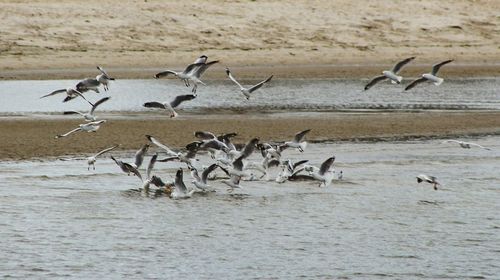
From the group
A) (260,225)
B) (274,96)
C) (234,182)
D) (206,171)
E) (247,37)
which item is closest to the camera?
(260,225)

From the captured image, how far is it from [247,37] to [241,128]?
1196 centimetres

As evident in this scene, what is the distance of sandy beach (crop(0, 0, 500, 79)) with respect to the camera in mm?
30562

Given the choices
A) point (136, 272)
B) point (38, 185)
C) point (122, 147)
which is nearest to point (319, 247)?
point (136, 272)

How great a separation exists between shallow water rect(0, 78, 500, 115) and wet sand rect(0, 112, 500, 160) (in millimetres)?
1519

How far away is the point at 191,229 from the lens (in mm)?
14125

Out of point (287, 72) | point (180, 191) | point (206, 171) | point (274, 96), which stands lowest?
point (180, 191)

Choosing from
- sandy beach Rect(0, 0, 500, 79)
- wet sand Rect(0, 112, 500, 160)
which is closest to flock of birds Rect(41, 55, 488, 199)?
wet sand Rect(0, 112, 500, 160)

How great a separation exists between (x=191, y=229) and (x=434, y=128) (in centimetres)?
928

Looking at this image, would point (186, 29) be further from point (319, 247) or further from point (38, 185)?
point (319, 247)

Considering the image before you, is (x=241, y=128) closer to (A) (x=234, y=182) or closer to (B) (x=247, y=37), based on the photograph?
(A) (x=234, y=182)

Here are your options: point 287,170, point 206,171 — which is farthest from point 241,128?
point 206,171

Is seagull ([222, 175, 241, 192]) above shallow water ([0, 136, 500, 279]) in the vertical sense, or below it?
above

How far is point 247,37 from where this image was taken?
33281 millimetres

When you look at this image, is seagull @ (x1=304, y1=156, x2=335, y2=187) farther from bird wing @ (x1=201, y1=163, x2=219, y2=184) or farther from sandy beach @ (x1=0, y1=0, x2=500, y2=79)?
sandy beach @ (x1=0, y1=0, x2=500, y2=79)
